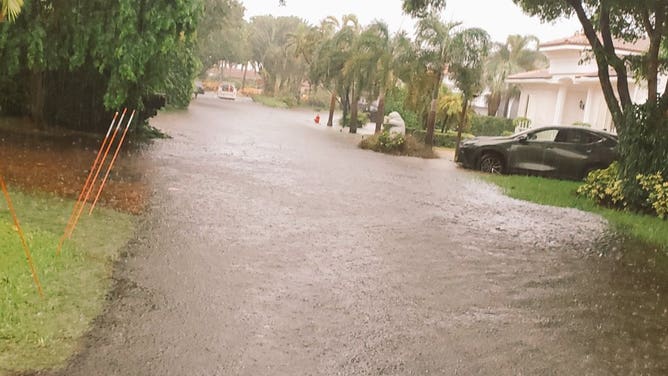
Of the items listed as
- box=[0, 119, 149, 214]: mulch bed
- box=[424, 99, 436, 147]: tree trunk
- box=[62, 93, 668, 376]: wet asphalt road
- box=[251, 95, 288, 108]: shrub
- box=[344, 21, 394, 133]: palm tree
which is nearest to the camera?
box=[62, 93, 668, 376]: wet asphalt road

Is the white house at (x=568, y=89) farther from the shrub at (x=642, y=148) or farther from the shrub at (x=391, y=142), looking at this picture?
the shrub at (x=642, y=148)

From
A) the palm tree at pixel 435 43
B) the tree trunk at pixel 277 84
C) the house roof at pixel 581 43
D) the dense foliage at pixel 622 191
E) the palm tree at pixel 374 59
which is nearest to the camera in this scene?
the dense foliage at pixel 622 191

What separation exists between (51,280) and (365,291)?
2.74 m

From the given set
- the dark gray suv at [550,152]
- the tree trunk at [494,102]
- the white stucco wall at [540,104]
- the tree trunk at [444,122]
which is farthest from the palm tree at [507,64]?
the dark gray suv at [550,152]

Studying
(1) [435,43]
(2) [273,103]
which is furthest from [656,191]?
(2) [273,103]

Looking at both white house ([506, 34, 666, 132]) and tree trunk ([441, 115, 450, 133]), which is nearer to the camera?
white house ([506, 34, 666, 132])

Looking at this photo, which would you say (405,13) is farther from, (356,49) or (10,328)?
(356,49)

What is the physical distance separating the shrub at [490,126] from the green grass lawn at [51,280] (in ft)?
95.8

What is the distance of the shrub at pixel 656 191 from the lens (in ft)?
36.5

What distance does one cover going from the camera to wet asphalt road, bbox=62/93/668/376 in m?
4.46

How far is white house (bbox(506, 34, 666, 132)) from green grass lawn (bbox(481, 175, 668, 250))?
46.7 feet

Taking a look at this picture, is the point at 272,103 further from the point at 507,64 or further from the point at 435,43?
the point at 435,43

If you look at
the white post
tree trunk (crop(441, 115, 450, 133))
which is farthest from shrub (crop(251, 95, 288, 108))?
the white post

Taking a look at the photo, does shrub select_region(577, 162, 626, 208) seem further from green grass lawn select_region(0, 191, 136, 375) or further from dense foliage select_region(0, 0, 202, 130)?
green grass lawn select_region(0, 191, 136, 375)
